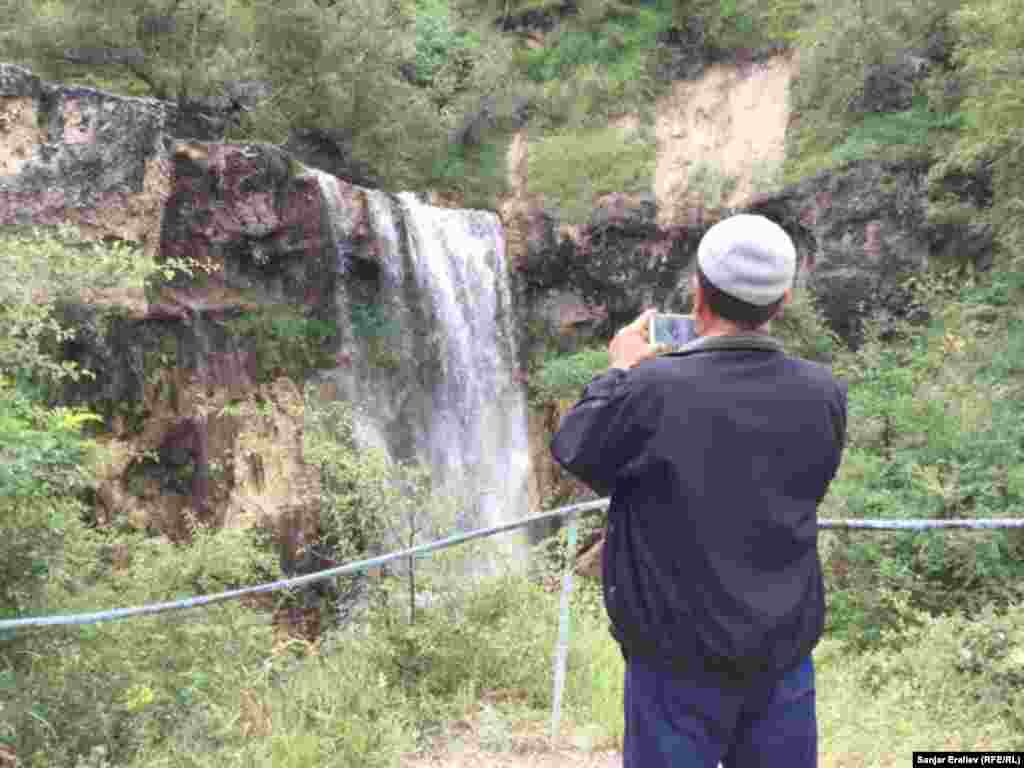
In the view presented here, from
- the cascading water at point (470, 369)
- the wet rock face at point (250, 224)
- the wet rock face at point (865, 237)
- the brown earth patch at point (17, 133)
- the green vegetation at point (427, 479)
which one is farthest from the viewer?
the cascading water at point (470, 369)

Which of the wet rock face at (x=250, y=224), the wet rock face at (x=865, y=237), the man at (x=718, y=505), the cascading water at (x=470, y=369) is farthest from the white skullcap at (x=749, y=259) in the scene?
the wet rock face at (x=865, y=237)

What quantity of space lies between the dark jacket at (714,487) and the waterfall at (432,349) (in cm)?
1142

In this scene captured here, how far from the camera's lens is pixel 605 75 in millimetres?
19734

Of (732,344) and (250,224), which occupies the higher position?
(250,224)

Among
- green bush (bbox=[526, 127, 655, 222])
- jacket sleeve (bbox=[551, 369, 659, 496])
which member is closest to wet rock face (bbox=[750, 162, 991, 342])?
green bush (bbox=[526, 127, 655, 222])

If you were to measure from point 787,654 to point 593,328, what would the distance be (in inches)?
601

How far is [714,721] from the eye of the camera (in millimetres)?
1826

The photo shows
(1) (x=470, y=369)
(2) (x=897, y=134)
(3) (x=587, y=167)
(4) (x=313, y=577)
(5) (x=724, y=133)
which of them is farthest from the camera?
(5) (x=724, y=133)

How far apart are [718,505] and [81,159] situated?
1036 cm

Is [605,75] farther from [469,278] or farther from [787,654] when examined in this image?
[787,654]

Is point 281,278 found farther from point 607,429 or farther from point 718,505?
point 718,505

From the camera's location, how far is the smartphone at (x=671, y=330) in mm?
2000

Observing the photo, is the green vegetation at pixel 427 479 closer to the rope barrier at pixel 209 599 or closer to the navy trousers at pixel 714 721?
the rope barrier at pixel 209 599

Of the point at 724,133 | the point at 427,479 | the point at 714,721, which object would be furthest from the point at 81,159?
the point at 724,133
